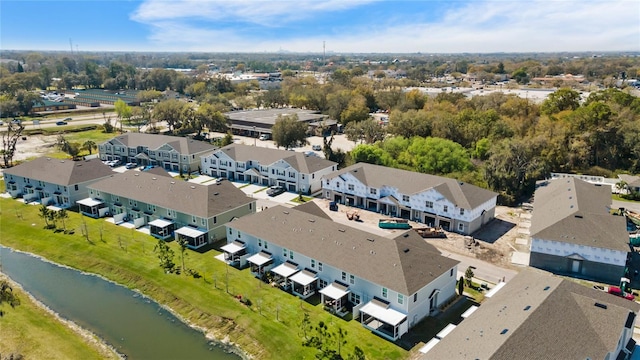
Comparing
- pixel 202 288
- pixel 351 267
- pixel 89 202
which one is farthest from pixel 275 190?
pixel 351 267

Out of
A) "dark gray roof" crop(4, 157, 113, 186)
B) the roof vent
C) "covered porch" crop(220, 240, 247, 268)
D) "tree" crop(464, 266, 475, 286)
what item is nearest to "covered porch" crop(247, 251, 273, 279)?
"covered porch" crop(220, 240, 247, 268)

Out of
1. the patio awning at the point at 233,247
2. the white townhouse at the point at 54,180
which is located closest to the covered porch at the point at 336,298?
the patio awning at the point at 233,247

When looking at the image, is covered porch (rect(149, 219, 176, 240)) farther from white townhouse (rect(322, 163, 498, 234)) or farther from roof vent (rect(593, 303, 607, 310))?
roof vent (rect(593, 303, 607, 310))

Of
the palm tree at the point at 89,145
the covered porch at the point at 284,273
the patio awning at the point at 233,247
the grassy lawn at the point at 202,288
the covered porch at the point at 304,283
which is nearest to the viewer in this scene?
the grassy lawn at the point at 202,288

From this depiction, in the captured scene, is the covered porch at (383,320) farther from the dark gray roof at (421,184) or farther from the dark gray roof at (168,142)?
the dark gray roof at (168,142)

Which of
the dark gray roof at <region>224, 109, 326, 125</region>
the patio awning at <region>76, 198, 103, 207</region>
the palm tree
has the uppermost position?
the dark gray roof at <region>224, 109, 326, 125</region>

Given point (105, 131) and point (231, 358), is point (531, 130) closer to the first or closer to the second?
point (231, 358)

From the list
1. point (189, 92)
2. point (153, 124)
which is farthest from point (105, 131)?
point (189, 92)
